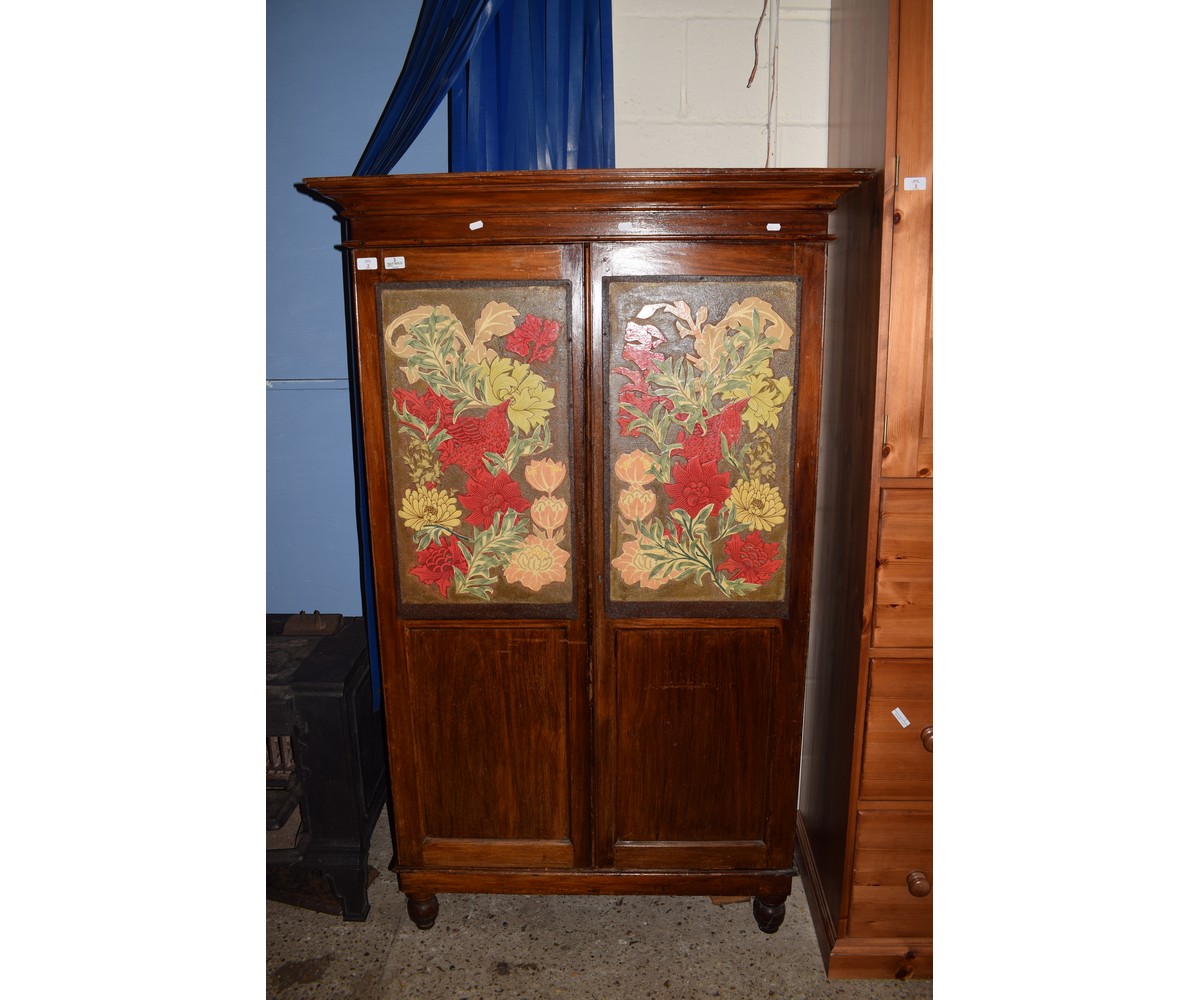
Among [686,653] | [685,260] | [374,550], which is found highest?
[685,260]

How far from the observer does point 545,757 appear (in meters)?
1.78

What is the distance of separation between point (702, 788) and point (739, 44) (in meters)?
2.09

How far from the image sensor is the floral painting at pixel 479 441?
1.57 m

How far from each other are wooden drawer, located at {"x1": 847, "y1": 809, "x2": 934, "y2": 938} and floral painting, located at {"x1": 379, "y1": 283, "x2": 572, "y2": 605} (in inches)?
38.2

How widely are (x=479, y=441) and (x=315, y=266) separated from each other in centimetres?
107

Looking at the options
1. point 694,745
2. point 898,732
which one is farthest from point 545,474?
point 898,732

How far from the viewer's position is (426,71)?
1896 millimetres

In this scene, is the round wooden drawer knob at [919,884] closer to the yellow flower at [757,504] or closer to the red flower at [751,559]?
the red flower at [751,559]

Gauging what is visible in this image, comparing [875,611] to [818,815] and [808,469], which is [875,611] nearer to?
[808,469]

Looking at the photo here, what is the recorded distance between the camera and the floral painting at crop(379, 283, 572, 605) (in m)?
1.57

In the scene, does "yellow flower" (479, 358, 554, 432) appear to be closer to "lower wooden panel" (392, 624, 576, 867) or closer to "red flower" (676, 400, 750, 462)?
"red flower" (676, 400, 750, 462)

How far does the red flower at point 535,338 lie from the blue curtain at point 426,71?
0.83m

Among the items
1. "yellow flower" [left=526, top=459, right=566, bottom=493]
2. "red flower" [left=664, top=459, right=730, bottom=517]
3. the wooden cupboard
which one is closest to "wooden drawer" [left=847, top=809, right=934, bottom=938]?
the wooden cupboard
